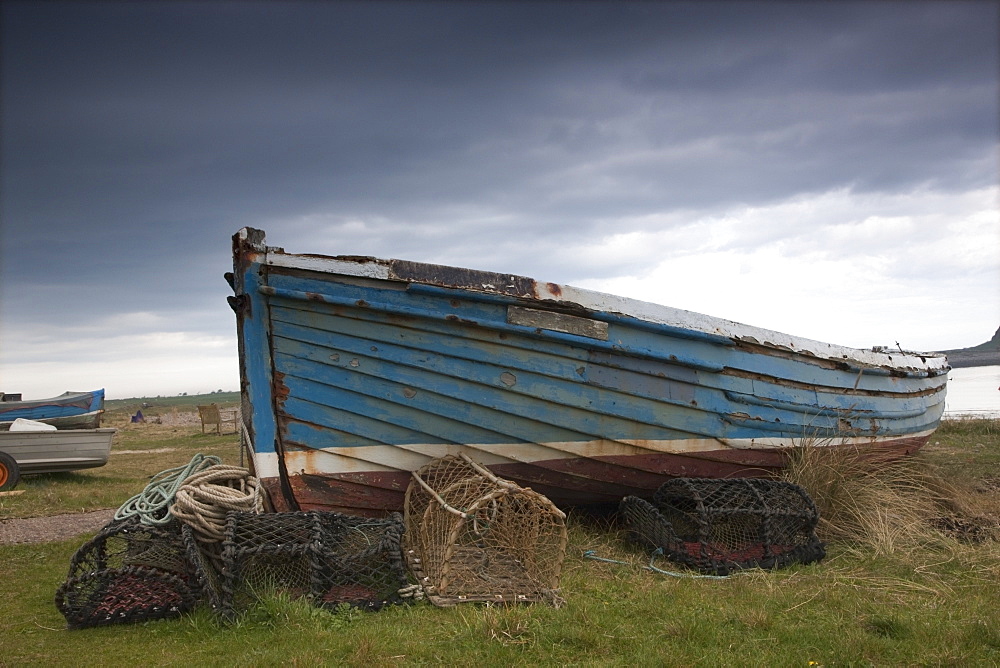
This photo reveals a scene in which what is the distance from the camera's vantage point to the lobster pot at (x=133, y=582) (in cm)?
399

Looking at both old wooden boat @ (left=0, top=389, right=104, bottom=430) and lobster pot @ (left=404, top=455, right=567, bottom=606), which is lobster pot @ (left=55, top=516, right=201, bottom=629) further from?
old wooden boat @ (left=0, top=389, right=104, bottom=430)

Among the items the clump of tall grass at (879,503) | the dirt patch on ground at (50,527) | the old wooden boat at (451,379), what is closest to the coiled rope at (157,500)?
the old wooden boat at (451,379)

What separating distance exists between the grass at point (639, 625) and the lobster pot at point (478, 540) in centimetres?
19

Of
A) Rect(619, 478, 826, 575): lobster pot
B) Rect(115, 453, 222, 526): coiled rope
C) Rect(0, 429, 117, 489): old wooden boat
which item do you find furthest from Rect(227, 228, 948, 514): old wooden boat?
Rect(0, 429, 117, 489): old wooden boat

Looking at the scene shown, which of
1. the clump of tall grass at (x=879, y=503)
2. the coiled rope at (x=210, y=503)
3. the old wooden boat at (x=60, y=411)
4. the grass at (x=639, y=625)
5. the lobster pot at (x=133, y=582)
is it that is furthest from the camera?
the old wooden boat at (x=60, y=411)

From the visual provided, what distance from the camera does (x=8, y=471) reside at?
10438mm

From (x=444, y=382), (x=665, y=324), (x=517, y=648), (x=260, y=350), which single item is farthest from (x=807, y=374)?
(x=260, y=350)

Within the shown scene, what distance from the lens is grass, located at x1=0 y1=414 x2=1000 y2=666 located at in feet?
10.6

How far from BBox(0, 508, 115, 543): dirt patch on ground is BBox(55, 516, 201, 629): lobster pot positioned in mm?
2745

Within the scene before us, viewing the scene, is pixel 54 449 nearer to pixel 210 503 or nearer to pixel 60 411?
pixel 60 411

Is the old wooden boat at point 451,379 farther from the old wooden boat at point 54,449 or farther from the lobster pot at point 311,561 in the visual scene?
the old wooden boat at point 54,449

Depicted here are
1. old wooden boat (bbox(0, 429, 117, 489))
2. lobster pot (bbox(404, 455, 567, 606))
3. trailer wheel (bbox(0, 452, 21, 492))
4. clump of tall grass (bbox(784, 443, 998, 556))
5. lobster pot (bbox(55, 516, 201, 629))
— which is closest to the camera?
lobster pot (bbox(55, 516, 201, 629))

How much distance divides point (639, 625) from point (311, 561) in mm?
1906

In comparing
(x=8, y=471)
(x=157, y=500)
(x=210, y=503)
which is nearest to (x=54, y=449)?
(x=8, y=471)
